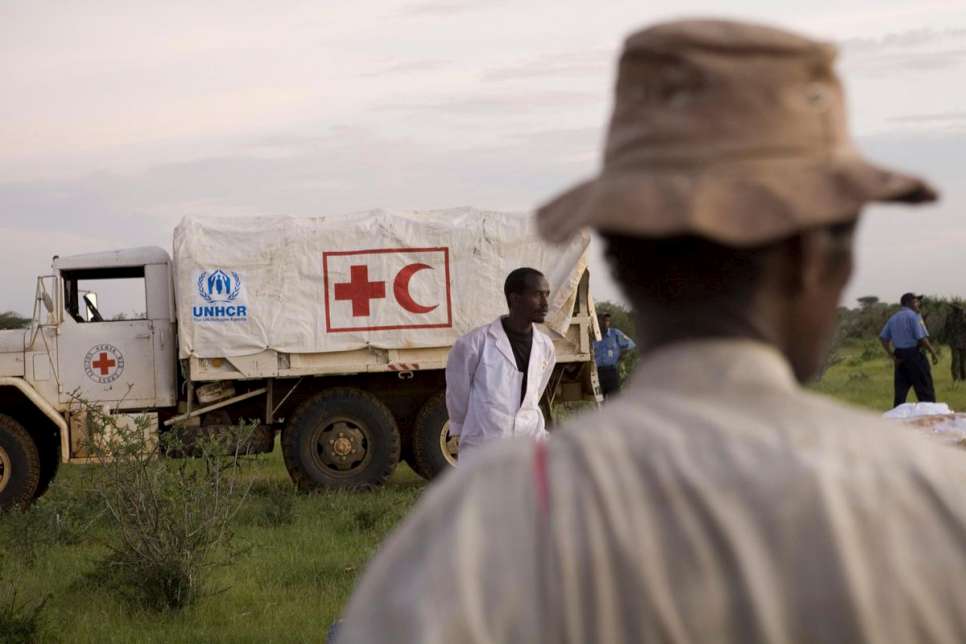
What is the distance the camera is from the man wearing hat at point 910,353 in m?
16.5

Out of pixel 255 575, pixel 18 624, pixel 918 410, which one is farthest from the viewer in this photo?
pixel 255 575

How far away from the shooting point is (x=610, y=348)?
702 inches

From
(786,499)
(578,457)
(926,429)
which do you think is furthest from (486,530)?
(926,429)

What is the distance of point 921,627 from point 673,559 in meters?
0.23

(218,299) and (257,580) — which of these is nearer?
(257,580)

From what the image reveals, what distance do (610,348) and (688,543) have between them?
1661cm

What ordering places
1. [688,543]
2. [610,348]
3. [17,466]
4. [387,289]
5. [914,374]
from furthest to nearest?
[610,348]
[914,374]
[387,289]
[17,466]
[688,543]

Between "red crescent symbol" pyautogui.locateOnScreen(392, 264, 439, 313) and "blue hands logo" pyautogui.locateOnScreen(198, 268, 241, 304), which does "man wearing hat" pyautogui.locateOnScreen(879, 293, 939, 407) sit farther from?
"blue hands logo" pyautogui.locateOnScreen(198, 268, 241, 304)

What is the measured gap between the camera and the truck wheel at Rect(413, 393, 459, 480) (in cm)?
1380

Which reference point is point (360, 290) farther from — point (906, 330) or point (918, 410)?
point (918, 410)

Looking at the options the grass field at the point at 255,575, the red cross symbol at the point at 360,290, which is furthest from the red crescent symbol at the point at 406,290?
the grass field at the point at 255,575

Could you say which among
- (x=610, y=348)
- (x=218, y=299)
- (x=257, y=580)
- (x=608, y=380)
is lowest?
(x=257, y=580)

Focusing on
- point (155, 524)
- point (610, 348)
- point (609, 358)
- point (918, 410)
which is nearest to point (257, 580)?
point (155, 524)

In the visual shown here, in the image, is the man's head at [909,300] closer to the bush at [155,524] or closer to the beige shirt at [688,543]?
the bush at [155,524]
